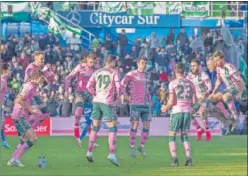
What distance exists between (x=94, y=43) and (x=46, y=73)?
17497 mm

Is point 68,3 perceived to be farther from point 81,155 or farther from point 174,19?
point 81,155

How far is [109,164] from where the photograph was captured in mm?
20594

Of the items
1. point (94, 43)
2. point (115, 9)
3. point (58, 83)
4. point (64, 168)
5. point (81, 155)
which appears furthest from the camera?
point (115, 9)

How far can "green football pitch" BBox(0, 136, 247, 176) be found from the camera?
18516 mm

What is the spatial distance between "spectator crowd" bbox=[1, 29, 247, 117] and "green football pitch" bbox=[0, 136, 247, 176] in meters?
6.10

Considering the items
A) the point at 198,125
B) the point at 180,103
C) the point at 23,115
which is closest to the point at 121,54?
the point at 198,125

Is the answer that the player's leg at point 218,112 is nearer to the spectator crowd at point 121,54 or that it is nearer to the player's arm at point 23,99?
the spectator crowd at point 121,54

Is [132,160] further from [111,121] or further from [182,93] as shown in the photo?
[182,93]

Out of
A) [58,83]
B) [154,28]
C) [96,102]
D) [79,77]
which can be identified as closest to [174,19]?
[154,28]

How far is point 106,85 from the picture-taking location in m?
20.3

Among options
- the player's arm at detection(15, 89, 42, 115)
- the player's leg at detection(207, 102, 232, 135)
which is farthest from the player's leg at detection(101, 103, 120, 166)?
the player's leg at detection(207, 102, 232, 135)

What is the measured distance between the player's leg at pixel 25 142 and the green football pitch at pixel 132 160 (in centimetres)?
27

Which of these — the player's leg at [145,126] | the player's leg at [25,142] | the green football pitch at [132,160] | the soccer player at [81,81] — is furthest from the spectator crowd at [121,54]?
the player's leg at [25,142]

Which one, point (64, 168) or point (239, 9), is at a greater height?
point (239, 9)
